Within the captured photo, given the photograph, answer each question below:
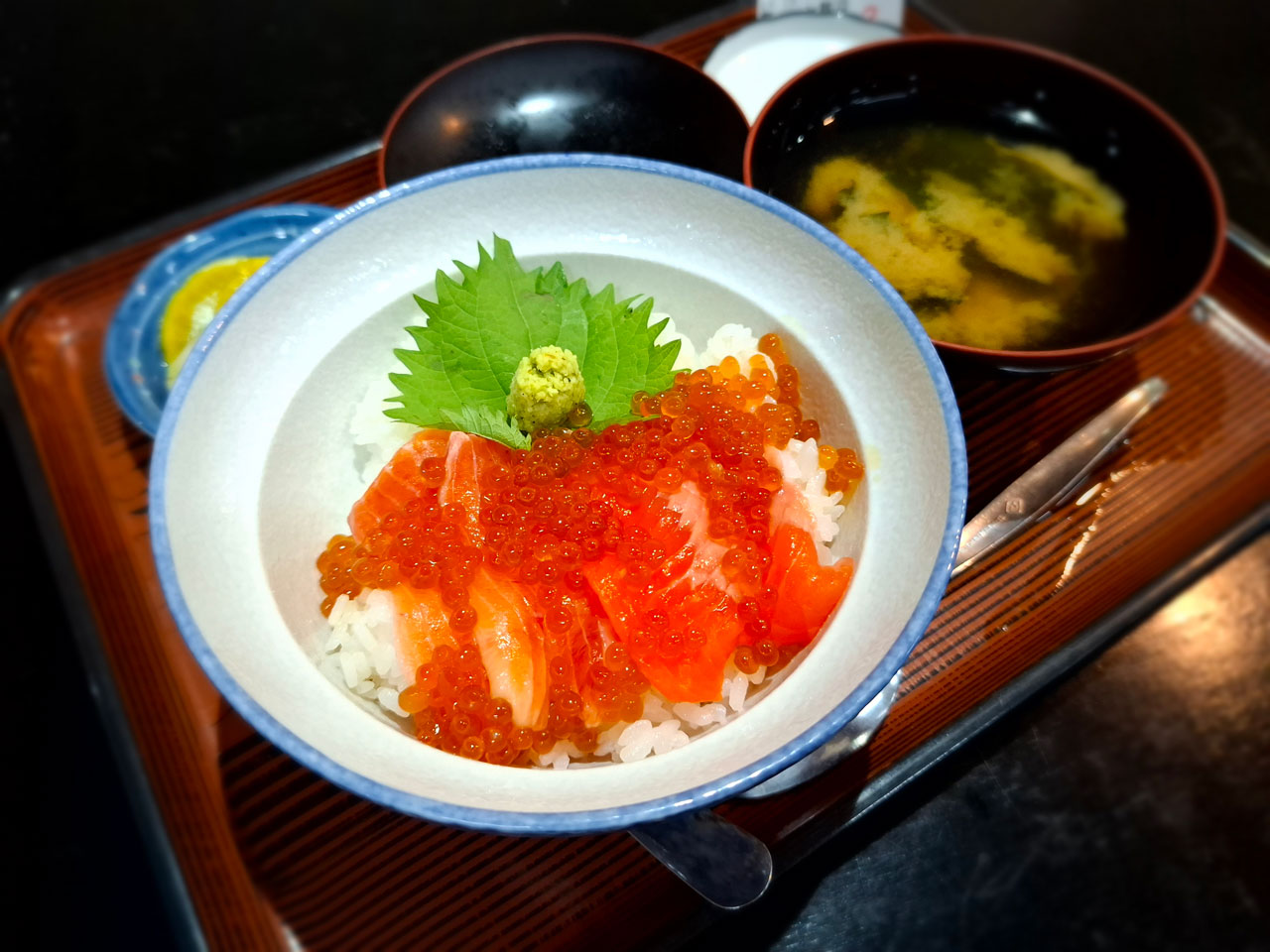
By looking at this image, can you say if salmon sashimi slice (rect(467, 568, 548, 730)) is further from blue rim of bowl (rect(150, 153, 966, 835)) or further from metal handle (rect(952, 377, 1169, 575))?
metal handle (rect(952, 377, 1169, 575))

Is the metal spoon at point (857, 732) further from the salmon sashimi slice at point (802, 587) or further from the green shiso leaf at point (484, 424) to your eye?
the green shiso leaf at point (484, 424)

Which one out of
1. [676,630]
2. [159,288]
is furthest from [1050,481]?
[159,288]

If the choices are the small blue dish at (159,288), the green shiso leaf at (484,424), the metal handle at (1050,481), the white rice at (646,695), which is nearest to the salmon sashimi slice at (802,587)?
the white rice at (646,695)

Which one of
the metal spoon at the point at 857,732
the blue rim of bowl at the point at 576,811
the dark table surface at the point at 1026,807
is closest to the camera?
the blue rim of bowl at the point at 576,811

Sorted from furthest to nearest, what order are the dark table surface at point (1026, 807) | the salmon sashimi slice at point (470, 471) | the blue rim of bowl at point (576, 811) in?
the dark table surface at point (1026, 807) → the salmon sashimi slice at point (470, 471) → the blue rim of bowl at point (576, 811)

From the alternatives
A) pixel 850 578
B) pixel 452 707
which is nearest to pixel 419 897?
pixel 452 707

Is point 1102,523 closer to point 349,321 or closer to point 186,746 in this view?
point 349,321

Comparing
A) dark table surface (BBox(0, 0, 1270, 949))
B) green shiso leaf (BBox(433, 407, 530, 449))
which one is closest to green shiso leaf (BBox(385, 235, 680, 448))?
green shiso leaf (BBox(433, 407, 530, 449))
